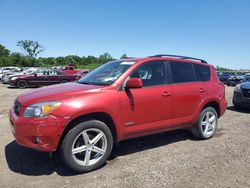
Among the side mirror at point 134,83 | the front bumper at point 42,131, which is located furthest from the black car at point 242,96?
the front bumper at point 42,131

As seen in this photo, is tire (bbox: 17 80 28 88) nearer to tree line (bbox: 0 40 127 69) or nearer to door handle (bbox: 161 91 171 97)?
door handle (bbox: 161 91 171 97)

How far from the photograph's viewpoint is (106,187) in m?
3.63

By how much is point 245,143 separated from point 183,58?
2249mm

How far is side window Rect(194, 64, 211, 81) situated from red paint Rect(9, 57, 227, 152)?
12 centimetres

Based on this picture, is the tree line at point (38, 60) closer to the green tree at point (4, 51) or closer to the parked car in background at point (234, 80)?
the green tree at point (4, 51)

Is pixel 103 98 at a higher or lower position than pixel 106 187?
higher

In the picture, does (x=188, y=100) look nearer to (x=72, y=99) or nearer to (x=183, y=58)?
(x=183, y=58)

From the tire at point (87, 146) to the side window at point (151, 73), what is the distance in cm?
116

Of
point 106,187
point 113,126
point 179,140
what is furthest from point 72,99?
point 179,140

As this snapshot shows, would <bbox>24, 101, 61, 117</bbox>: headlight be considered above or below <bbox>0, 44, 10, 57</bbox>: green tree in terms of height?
below

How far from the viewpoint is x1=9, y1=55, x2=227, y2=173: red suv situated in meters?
3.85

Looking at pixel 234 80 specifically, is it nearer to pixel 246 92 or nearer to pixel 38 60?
pixel 246 92

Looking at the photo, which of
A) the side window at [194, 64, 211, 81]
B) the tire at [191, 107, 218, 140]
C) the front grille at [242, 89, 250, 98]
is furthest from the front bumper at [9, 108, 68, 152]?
the front grille at [242, 89, 250, 98]

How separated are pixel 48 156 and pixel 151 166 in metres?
1.87
